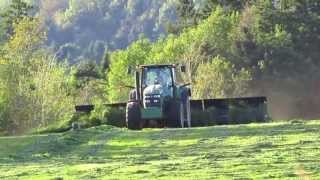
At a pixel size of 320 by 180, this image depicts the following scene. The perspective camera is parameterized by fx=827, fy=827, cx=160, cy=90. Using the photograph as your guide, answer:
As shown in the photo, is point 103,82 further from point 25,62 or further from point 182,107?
point 182,107

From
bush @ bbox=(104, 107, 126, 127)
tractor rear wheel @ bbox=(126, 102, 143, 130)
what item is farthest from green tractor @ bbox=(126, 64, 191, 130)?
bush @ bbox=(104, 107, 126, 127)

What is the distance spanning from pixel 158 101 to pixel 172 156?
506 inches

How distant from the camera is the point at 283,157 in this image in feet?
37.1

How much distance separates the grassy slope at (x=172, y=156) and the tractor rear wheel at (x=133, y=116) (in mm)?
6123

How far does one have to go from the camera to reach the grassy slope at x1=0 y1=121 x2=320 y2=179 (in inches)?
398

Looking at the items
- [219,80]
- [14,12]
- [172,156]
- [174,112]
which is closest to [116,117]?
[174,112]

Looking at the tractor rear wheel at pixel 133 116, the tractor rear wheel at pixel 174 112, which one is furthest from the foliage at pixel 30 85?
the tractor rear wheel at pixel 174 112

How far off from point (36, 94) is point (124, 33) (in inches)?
4378

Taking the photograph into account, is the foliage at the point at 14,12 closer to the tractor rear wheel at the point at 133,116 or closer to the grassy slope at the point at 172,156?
the tractor rear wheel at the point at 133,116

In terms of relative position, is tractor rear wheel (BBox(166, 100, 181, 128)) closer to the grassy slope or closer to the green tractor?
the green tractor

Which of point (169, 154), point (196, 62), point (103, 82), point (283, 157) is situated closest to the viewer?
point (283, 157)

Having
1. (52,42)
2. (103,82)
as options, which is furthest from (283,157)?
(52,42)

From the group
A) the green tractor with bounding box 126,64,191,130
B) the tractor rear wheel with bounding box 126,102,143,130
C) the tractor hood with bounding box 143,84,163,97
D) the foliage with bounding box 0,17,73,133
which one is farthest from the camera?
the foliage with bounding box 0,17,73,133

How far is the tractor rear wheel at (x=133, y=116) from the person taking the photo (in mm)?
25641
